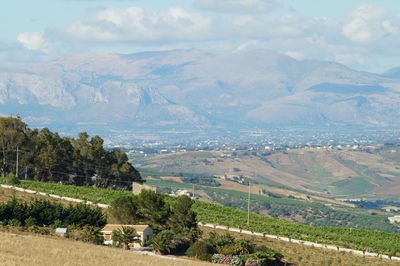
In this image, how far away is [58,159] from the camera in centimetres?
11212

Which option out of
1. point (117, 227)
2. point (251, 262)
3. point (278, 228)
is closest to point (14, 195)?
point (117, 227)

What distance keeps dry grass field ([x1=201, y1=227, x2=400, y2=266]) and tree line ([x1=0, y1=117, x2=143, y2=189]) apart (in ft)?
147

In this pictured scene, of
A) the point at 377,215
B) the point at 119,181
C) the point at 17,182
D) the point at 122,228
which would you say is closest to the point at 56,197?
the point at 17,182

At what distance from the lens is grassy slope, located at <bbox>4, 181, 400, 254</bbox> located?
79438 millimetres

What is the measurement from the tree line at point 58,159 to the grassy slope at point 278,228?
13227 mm

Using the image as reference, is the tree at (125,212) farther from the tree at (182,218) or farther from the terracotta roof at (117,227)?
the terracotta roof at (117,227)

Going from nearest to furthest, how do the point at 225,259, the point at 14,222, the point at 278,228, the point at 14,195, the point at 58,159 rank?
the point at 225,259
the point at 14,222
the point at 14,195
the point at 278,228
the point at 58,159

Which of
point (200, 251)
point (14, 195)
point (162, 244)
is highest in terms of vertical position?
point (14, 195)

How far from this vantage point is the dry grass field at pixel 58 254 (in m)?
46.4

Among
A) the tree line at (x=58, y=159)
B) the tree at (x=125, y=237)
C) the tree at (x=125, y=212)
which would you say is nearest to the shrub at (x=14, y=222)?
the tree at (x=125, y=237)

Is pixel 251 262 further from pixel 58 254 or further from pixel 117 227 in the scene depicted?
pixel 58 254

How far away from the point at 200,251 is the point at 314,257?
1133cm

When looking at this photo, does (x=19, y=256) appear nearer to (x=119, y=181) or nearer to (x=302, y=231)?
(x=302, y=231)

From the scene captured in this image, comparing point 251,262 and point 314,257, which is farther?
point 314,257
